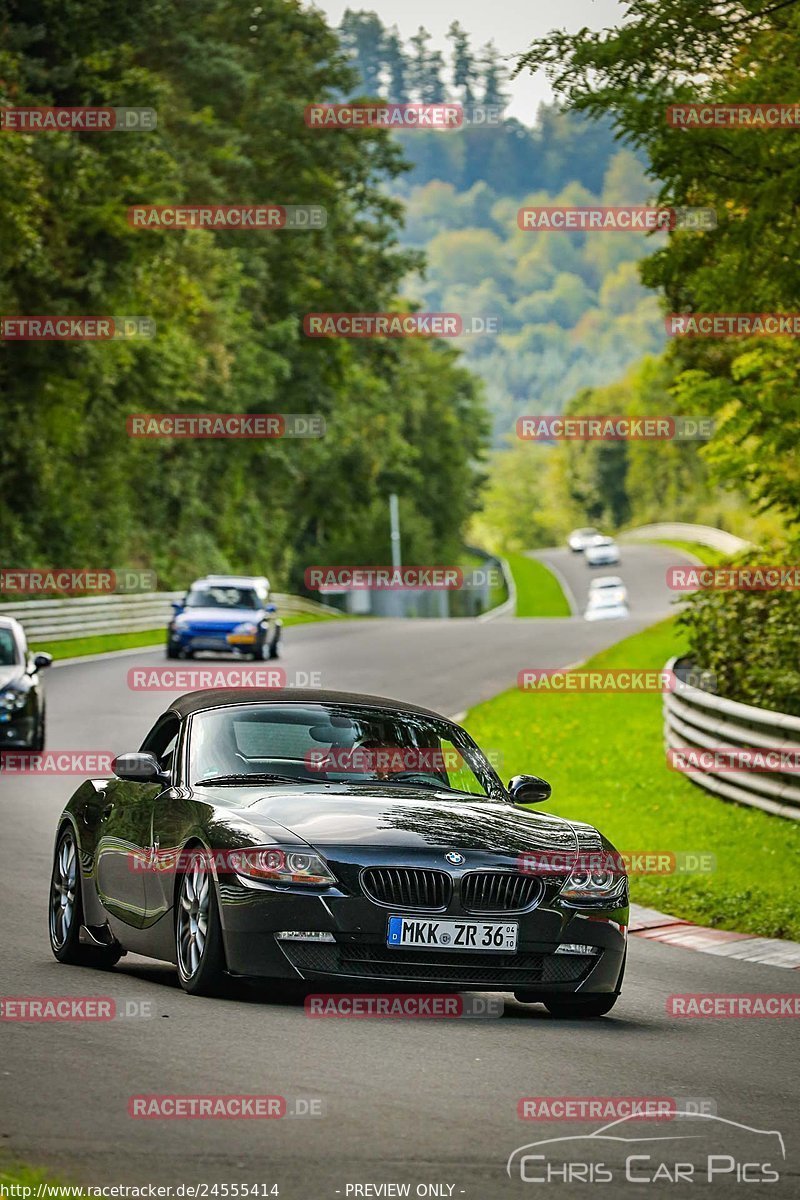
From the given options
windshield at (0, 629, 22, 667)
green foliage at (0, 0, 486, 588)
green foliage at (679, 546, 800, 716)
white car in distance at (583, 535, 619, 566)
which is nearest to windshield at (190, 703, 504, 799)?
green foliage at (679, 546, 800, 716)

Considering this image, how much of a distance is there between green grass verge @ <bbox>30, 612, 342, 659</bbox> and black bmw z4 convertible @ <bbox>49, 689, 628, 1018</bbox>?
3035 centimetres

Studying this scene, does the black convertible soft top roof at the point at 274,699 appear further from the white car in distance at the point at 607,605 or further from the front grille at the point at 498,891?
the white car in distance at the point at 607,605

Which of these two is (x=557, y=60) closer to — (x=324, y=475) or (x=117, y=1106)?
(x=117, y=1106)

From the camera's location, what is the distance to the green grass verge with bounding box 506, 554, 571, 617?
95.8 m

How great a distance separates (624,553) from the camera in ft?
422

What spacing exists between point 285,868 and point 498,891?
0.93 meters

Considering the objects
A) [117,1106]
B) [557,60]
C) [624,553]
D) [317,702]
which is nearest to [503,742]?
[557,60]

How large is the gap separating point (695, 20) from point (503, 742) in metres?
10.9

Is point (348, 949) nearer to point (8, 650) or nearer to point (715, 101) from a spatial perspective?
point (715, 101)

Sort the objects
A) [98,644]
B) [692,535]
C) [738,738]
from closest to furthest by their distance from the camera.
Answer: [738,738], [98,644], [692,535]

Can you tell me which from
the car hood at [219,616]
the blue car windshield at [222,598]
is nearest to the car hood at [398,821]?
the car hood at [219,616]

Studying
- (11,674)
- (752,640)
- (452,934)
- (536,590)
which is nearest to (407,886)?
(452,934)

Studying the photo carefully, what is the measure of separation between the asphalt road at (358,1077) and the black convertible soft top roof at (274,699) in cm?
134

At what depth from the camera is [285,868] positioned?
8.12 metres
